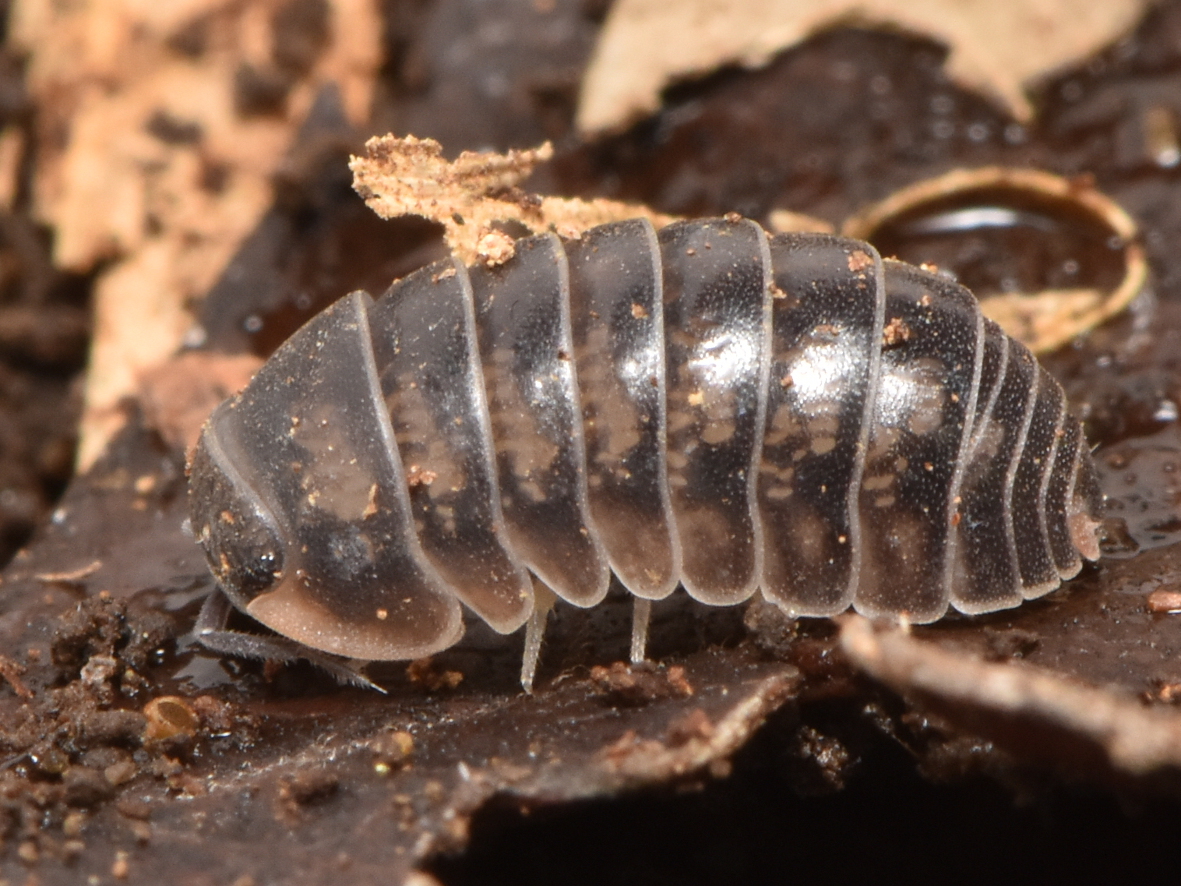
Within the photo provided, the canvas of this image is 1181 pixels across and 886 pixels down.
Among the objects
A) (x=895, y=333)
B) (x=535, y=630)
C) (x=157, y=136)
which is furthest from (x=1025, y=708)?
(x=157, y=136)

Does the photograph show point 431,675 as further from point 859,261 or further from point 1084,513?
point 1084,513

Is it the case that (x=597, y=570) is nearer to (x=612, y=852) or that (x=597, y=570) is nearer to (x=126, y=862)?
(x=612, y=852)

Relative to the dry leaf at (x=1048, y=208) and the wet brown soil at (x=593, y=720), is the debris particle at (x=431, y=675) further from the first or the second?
the dry leaf at (x=1048, y=208)

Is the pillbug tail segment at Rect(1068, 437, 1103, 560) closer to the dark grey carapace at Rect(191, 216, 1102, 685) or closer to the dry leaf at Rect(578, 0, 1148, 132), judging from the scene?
the dark grey carapace at Rect(191, 216, 1102, 685)

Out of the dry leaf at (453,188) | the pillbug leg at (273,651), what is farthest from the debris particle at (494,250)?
the pillbug leg at (273,651)

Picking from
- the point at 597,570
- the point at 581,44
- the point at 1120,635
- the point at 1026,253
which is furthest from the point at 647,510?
the point at 581,44

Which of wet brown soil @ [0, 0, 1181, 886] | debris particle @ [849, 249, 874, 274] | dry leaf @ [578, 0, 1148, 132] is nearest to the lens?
wet brown soil @ [0, 0, 1181, 886]

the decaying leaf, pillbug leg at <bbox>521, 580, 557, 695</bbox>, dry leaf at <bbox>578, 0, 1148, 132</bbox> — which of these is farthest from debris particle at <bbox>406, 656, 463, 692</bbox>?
dry leaf at <bbox>578, 0, 1148, 132</bbox>
